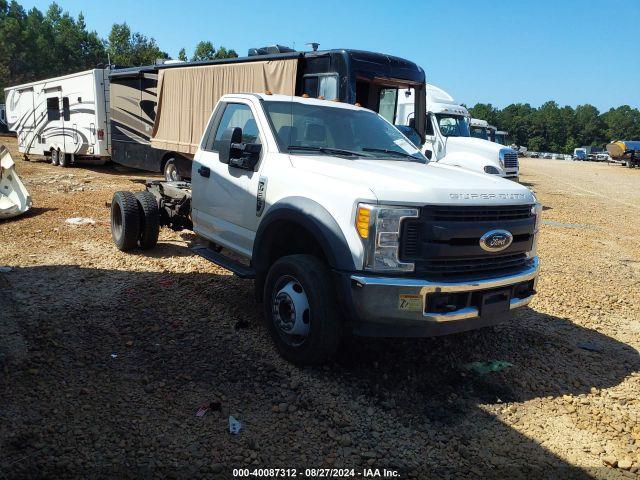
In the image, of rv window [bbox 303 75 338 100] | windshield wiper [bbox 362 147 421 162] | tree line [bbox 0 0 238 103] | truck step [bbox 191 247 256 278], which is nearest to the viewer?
truck step [bbox 191 247 256 278]

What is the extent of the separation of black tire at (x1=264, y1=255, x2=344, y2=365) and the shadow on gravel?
0.17 metres

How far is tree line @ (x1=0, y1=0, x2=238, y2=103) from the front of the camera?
66.8 meters

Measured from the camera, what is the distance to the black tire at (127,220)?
6664 millimetres

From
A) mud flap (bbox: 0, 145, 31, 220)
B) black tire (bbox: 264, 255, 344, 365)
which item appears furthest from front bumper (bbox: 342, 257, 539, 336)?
mud flap (bbox: 0, 145, 31, 220)

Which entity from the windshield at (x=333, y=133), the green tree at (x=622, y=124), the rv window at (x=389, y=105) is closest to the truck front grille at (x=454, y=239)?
the windshield at (x=333, y=133)

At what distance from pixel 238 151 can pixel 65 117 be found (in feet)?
52.4

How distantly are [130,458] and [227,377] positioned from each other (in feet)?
3.41

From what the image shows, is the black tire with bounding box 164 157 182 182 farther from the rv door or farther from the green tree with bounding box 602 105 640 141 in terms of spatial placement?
Result: the green tree with bounding box 602 105 640 141

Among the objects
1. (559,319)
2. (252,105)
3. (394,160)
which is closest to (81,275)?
(252,105)

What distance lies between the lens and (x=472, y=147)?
15.5 meters

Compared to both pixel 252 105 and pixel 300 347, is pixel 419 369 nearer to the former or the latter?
pixel 300 347

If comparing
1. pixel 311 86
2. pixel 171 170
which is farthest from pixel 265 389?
pixel 171 170

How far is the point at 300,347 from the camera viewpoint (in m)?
3.83

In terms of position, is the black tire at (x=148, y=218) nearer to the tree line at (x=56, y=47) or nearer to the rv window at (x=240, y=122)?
the rv window at (x=240, y=122)
